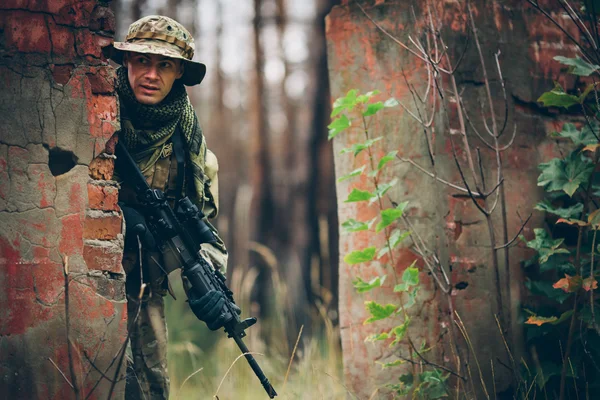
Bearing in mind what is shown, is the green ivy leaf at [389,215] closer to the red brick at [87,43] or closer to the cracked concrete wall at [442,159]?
the cracked concrete wall at [442,159]

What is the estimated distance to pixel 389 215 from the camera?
291cm

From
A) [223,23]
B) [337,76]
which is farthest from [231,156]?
[337,76]

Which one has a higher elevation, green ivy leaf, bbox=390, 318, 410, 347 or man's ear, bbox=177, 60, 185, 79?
man's ear, bbox=177, 60, 185, 79

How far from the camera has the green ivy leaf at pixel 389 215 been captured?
9.49 feet

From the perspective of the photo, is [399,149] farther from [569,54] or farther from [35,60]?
[35,60]

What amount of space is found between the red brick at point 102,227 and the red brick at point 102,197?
35 mm

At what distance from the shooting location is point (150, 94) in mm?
2580

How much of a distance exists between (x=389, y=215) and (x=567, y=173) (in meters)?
0.88

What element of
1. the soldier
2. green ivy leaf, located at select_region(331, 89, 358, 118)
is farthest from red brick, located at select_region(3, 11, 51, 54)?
green ivy leaf, located at select_region(331, 89, 358, 118)

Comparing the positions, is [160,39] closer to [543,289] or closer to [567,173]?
[567,173]

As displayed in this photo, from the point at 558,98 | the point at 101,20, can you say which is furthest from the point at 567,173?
the point at 101,20

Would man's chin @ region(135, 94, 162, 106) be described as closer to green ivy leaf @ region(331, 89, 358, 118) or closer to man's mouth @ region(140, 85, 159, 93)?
man's mouth @ region(140, 85, 159, 93)

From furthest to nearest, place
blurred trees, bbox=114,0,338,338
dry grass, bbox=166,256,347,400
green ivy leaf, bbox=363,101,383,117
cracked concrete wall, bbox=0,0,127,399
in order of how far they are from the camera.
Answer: blurred trees, bbox=114,0,338,338 → dry grass, bbox=166,256,347,400 → green ivy leaf, bbox=363,101,383,117 → cracked concrete wall, bbox=0,0,127,399

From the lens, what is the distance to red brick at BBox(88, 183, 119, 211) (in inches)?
85.9
